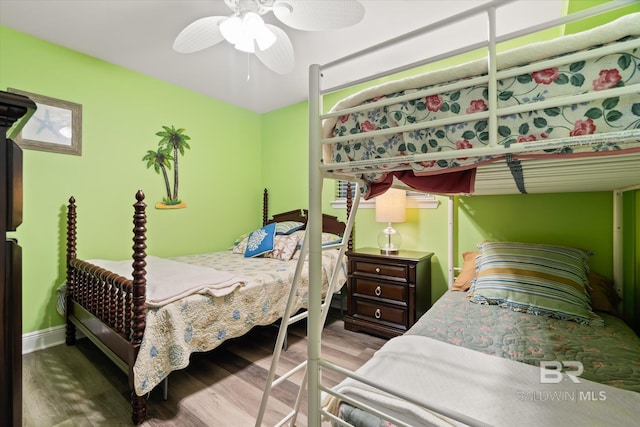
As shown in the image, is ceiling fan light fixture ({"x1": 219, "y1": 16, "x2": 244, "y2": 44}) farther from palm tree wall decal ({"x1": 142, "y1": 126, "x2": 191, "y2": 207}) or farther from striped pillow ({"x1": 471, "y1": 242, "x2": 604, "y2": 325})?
striped pillow ({"x1": 471, "y1": 242, "x2": 604, "y2": 325})

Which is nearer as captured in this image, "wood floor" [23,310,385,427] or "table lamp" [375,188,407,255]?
"wood floor" [23,310,385,427]

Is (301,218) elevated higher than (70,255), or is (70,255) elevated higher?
(301,218)

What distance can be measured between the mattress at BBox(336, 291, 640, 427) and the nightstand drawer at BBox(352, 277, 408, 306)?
67 cm

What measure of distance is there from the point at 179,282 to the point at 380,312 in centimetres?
165

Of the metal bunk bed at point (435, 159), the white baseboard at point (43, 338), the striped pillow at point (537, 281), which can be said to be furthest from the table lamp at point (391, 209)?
the white baseboard at point (43, 338)

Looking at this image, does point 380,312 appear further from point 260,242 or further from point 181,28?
point 181,28

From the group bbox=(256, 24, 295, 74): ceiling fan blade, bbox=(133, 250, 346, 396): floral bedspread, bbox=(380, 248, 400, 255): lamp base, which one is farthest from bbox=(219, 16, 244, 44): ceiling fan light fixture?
bbox=(380, 248, 400, 255): lamp base

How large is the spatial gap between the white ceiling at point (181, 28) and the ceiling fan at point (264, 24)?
38 cm

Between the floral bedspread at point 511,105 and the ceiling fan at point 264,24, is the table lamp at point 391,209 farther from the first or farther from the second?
the floral bedspread at point 511,105

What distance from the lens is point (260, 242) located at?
3225mm

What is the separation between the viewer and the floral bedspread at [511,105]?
640mm

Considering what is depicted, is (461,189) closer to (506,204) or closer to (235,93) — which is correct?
(506,204)

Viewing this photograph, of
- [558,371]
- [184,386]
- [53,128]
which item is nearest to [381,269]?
[558,371]

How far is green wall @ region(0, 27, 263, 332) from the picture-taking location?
7.88ft
